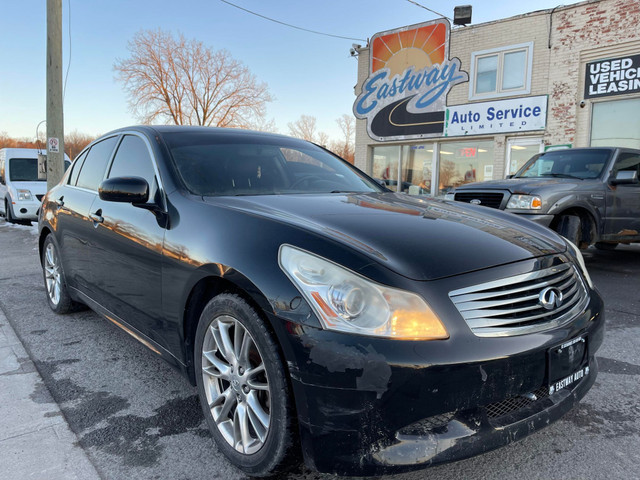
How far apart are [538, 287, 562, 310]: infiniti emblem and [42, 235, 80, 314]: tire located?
11.6 feet

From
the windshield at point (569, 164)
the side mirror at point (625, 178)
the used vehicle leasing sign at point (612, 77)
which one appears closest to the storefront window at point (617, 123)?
the used vehicle leasing sign at point (612, 77)

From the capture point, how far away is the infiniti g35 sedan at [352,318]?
1.58 meters

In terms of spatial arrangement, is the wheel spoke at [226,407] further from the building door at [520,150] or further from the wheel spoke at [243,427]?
the building door at [520,150]

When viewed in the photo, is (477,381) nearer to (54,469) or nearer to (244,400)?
(244,400)

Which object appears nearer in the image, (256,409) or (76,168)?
(256,409)

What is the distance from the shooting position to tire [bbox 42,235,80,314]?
402 cm

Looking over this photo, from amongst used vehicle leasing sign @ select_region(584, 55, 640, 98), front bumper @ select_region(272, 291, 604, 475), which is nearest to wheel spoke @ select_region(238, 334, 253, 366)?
front bumper @ select_region(272, 291, 604, 475)

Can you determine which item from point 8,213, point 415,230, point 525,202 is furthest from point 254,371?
point 8,213

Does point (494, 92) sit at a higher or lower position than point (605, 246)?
higher

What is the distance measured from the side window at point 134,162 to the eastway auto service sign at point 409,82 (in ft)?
38.7

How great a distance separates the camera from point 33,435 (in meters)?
2.29

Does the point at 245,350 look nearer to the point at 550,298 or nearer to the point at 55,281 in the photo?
the point at 550,298

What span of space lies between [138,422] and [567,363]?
198 cm

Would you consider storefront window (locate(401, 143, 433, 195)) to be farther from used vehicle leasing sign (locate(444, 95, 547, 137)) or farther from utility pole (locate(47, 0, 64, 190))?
utility pole (locate(47, 0, 64, 190))
